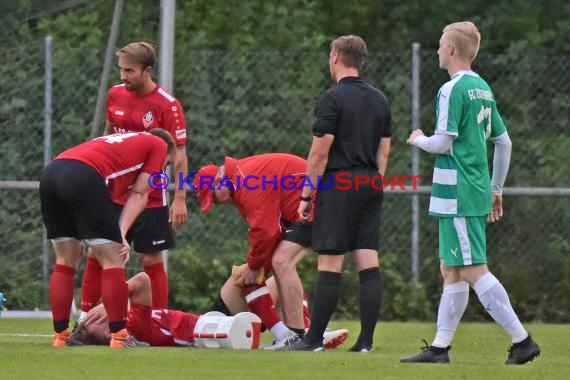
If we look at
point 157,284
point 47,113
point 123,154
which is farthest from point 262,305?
point 47,113

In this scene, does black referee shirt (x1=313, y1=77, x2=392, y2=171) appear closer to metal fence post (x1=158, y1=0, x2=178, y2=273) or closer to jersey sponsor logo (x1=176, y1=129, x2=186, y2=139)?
jersey sponsor logo (x1=176, y1=129, x2=186, y2=139)

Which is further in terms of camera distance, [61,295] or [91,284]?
[91,284]

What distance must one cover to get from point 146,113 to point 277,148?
3.68 metres

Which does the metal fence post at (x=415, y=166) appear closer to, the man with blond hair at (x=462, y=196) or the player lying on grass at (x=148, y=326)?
the player lying on grass at (x=148, y=326)

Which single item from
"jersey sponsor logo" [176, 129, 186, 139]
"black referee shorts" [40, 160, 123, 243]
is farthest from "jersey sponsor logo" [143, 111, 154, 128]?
"black referee shorts" [40, 160, 123, 243]

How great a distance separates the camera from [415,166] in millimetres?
13219

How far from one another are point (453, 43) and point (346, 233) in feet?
4.15

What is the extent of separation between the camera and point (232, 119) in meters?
13.3

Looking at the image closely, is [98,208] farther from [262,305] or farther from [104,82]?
[104,82]

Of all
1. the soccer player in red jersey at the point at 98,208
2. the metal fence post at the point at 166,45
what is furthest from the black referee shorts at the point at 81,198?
the metal fence post at the point at 166,45

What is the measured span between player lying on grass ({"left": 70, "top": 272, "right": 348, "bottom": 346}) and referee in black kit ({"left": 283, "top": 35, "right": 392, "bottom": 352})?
1.99 ft

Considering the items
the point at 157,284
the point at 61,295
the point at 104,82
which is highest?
the point at 104,82

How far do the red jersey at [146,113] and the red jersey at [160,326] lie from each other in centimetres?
104

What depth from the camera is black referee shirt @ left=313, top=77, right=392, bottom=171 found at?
328 inches
